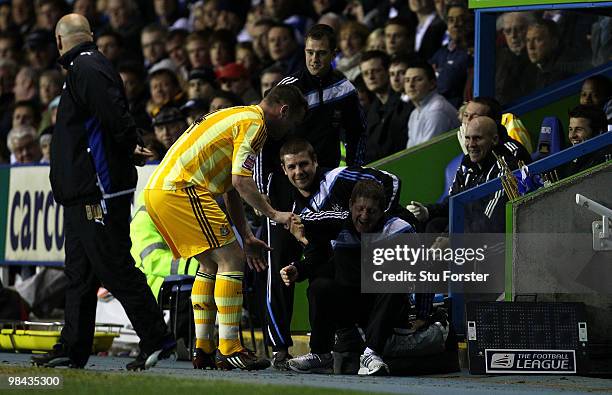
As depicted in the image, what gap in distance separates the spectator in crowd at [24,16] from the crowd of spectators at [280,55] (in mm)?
15

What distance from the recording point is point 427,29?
1552 centimetres

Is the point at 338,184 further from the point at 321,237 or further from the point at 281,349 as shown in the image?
the point at 281,349

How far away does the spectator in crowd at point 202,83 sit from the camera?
53.0 ft

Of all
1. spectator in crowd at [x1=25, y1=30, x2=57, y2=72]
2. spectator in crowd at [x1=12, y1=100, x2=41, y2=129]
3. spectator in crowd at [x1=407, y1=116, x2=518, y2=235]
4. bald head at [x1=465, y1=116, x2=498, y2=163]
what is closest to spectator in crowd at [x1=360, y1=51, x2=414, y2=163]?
spectator in crowd at [x1=407, y1=116, x2=518, y2=235]

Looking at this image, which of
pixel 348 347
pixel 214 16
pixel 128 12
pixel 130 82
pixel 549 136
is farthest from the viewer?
pixel 128 12

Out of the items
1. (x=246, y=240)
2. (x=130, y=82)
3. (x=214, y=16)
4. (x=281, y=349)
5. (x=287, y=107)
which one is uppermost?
(x=214, y=16)

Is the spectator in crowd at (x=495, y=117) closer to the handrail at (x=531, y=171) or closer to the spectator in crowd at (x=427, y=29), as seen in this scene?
the handrail at (x=531, y=171)

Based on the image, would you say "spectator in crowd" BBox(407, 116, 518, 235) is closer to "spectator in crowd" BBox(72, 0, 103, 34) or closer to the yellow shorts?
the yellow shorts

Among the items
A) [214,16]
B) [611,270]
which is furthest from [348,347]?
[214,16]

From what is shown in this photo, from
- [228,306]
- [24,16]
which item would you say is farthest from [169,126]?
[24,16]

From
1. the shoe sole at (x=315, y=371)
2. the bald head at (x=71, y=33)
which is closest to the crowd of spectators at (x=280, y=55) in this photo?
the shoe sole at (x=315, y=371)

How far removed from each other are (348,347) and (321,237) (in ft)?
2.77

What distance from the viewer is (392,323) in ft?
33.3

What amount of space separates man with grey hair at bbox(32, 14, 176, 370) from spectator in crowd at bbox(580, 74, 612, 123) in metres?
4.26
